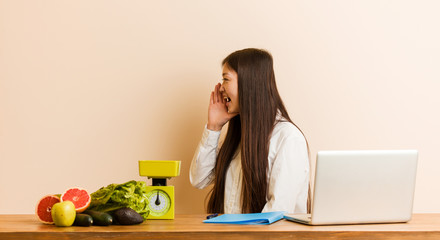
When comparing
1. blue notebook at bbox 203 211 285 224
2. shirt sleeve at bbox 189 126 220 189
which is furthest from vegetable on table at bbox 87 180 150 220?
shirt sleeve at bbox 189 126 220 189

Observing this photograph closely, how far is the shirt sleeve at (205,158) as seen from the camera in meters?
2.97

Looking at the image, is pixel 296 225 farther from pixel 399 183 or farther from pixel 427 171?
pixel 427 171

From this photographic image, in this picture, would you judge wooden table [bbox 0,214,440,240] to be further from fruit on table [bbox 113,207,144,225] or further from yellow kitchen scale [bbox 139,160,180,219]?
yellow kitchen scale [bbox 139,160,180,219]

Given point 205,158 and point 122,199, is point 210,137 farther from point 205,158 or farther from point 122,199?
point 122,199

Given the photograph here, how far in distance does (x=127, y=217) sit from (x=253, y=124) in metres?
1.05

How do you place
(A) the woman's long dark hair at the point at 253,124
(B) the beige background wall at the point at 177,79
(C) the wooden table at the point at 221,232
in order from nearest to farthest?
(C) the wooden table at the point at 221,232 → (A) the woman's long dark hair at the point at 253,124 → (B) the beige background wall at the point at 177,79

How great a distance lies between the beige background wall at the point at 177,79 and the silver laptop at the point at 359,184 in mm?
1395

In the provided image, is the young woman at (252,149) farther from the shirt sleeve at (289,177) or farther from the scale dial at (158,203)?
the scale dial at (158,203)

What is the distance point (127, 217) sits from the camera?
6.33ft

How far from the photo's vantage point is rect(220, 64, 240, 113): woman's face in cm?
284

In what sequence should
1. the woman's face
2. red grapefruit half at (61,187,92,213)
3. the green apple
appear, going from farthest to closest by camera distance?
the woman's face < red grapefruit half at (61,187,92,213) < the green apple

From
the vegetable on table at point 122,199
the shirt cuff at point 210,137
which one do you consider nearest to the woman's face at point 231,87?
the shirt cuff at point 210,137

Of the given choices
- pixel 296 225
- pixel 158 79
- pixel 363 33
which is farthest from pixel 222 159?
pixel 363 33

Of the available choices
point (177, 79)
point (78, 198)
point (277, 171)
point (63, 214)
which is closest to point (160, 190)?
point (78, 198)
